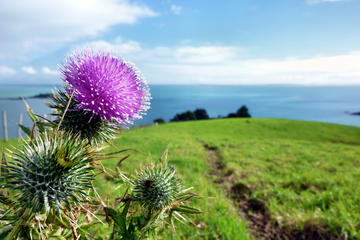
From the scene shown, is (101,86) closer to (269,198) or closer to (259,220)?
(259,220)

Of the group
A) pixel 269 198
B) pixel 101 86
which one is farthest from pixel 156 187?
pixel 269 198

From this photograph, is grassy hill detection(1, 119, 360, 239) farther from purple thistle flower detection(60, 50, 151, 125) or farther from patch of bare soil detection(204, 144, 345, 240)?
purple thistle flower detection(60, 50, 151, 125)

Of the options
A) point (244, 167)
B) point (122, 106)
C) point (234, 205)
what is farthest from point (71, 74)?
point (244, 167)

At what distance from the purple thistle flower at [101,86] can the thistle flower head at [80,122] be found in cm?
13

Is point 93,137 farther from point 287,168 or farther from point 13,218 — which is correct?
point 287,168

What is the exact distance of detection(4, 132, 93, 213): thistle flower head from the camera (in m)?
1.79

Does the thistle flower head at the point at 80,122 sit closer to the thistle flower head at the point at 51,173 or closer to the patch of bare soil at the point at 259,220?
the thistle flower head at the point at 51,173

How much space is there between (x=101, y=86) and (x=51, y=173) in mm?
932

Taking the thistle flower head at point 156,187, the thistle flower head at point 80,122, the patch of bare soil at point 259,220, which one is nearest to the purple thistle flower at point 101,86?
the thistle flower head at point 80,122

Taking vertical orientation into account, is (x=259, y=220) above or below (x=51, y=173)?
below

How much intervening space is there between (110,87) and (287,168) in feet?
38.7

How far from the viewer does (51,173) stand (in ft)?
6.26

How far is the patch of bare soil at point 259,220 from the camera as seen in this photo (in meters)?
5.05

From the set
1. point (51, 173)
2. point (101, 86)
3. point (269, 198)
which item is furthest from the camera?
point (269, 198)
